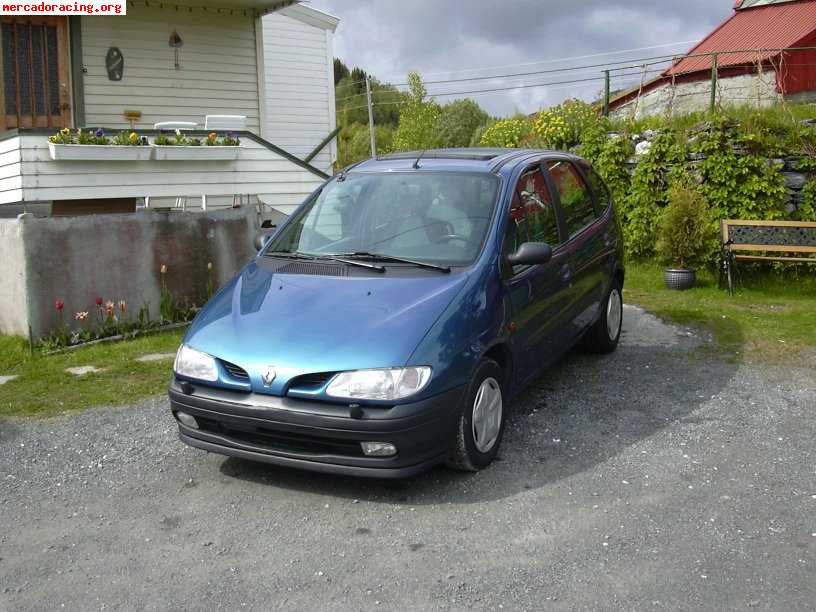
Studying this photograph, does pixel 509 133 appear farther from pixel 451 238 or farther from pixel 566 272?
pixel 451 238

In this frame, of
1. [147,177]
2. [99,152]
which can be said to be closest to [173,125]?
[147,177]

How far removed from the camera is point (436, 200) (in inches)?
228

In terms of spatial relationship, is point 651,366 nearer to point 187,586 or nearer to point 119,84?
point 187,586

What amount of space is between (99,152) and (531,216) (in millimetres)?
6455

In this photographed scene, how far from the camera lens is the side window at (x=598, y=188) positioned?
7504 millimetres

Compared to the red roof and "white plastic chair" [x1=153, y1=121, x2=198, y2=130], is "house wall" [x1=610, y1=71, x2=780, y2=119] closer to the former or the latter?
the red roof

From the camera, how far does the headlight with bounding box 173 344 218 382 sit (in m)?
4.73

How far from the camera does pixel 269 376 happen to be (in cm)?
448

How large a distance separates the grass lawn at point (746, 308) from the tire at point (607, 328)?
108cm

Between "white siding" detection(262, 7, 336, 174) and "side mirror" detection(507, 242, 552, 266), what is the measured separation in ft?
38.9

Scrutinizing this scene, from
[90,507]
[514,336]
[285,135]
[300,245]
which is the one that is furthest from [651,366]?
[285,135]

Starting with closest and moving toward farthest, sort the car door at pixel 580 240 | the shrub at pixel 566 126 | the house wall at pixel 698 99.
→ the car door at pixel 580 240 < the house wall at pixel 698 99 < the shrub at pixel 566 126

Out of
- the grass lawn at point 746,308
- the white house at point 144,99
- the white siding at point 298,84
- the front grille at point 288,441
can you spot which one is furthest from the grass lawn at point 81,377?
the white siding at point 298,84

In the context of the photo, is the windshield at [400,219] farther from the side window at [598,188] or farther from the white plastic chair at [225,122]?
the white plastic chair at [225,122]
